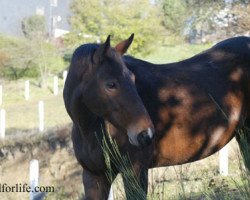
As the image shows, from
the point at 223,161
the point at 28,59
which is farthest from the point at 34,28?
the point at 223,161

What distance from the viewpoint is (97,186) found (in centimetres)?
404

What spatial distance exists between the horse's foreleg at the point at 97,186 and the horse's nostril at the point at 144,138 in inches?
34.8

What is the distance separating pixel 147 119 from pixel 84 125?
2.51 feet

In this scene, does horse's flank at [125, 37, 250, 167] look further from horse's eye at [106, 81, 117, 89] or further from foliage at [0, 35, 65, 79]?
foliage at [0, 35, 65, 79]

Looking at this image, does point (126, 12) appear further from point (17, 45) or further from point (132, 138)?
point (132, 138)

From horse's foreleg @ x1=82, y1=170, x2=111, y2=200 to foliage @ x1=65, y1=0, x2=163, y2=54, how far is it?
27158mm

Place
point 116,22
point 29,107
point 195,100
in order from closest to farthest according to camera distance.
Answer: point 195,100, point 29,107, point 116,22

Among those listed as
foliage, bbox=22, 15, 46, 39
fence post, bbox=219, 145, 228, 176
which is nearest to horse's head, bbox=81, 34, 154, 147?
fence post, bbox=219, 145, 228, 176

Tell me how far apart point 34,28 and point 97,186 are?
99.3ft

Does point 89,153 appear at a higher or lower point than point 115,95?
lower

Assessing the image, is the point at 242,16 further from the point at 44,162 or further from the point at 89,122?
the point at 89,122

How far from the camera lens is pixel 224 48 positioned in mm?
5082

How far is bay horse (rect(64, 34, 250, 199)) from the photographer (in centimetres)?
353

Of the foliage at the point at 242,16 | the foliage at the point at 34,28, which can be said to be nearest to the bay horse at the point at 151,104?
the foliage at the point at 242,16
